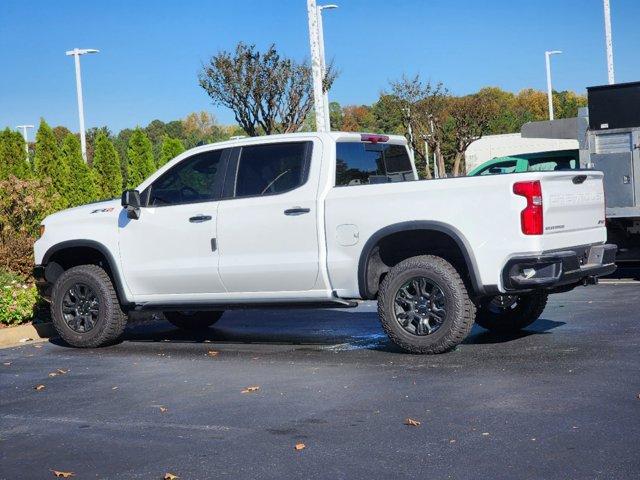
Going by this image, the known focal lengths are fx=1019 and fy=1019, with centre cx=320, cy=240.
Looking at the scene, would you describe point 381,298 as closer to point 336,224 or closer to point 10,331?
point 336,224

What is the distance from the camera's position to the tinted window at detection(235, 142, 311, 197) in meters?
9.55

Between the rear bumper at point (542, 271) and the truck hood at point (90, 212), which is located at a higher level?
the truck hood at point (90, 212)

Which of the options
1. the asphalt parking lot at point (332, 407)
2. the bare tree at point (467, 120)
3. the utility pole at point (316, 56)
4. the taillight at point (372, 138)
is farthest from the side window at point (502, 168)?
the bare tree at point (467, 120)

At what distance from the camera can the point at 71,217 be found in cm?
1064

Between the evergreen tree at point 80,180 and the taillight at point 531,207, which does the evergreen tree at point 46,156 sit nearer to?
the evergreen tree at point 80,180

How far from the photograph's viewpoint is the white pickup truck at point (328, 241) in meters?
8.44

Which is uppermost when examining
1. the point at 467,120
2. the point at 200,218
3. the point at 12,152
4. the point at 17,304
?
the point at 467,120

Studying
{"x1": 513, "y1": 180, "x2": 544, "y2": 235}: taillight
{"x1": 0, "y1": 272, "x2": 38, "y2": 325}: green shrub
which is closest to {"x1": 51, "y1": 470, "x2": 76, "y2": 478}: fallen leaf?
{"x1": 513, "y1": 180, "x2": 544, "y2": 235}: taillight

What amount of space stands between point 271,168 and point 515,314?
9.24 ft

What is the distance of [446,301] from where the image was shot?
8672 millimetres

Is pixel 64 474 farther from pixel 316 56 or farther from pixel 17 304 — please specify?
pixel 316 56

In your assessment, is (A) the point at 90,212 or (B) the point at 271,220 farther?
(A) the point at 90,212

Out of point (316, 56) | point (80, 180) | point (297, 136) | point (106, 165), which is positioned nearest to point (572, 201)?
point (297, 136)

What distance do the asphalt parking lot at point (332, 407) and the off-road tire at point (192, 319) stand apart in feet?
3.18
